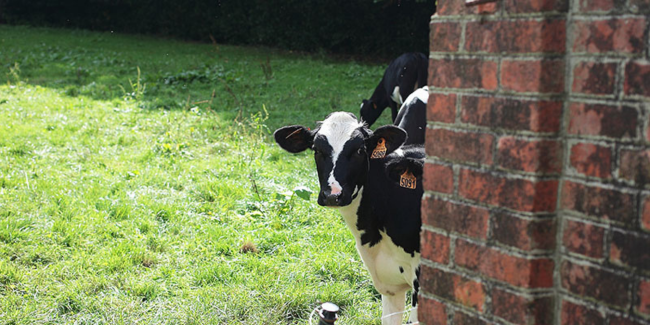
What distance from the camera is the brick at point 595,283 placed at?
157cm

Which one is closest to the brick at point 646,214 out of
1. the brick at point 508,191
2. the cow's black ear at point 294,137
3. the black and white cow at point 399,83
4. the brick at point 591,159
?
the brick at point 591,159

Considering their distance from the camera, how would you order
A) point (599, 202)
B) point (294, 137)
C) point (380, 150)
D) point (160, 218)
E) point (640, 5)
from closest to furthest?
1. point (640, 5)
2. point (599, 202)
3. point (380, 150)
4. point (294, 137)
5. point (160, 218)

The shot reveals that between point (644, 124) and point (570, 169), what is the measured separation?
0.72 ft

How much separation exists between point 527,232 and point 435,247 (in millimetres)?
351

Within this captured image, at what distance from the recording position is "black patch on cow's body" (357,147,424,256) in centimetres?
340

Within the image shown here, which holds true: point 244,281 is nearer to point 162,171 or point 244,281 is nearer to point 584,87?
point 162,171

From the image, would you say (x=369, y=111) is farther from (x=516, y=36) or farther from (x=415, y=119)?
(x=516, y=36)

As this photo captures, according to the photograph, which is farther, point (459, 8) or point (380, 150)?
point (380, 150)

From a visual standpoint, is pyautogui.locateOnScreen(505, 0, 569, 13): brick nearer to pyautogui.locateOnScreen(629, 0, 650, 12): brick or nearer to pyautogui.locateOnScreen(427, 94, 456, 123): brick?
pyautogui.locateOnScreen(629, 0, 650, 12): brick

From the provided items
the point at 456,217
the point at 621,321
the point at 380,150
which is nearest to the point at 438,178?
the point at 456,217

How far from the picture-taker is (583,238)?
64.6 inches

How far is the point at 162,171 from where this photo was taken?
642cm

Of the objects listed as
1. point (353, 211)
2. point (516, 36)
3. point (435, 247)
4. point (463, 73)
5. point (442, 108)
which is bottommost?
point (353, 211)

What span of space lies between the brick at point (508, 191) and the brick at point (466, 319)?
0.34m
